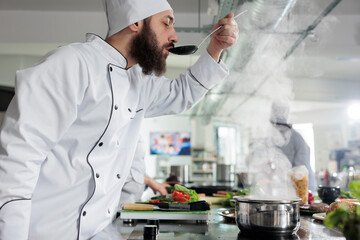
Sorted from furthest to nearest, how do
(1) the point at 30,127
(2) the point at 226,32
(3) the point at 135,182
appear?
(3) the point at 135,182 < (2) the point at 226,32 < (1) the point at 30,127

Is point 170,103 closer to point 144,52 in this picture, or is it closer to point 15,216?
point 144,52

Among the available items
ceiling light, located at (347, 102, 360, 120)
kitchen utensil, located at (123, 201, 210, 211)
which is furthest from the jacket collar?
ceiling light, located at (347, 102, 360, 120)

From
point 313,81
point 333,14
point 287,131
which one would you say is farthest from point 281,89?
point 313,81

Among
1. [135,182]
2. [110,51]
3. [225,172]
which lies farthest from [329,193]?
[225,172]

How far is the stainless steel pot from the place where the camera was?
94 cm

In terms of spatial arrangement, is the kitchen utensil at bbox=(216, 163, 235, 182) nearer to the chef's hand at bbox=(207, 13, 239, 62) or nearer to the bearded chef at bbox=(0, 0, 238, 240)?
the bearded chef at bbox=(0, 0, 238, 240)

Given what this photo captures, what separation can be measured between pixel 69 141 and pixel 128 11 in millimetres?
524

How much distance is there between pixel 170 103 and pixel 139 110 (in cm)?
19

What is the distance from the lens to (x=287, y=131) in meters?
3.22

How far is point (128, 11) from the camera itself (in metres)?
1.27

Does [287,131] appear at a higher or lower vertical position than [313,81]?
lower

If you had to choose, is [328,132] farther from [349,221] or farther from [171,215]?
[349,221]

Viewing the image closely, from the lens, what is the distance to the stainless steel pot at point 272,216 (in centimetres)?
94

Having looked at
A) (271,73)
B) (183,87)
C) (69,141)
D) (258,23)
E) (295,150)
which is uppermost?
(258,23)
